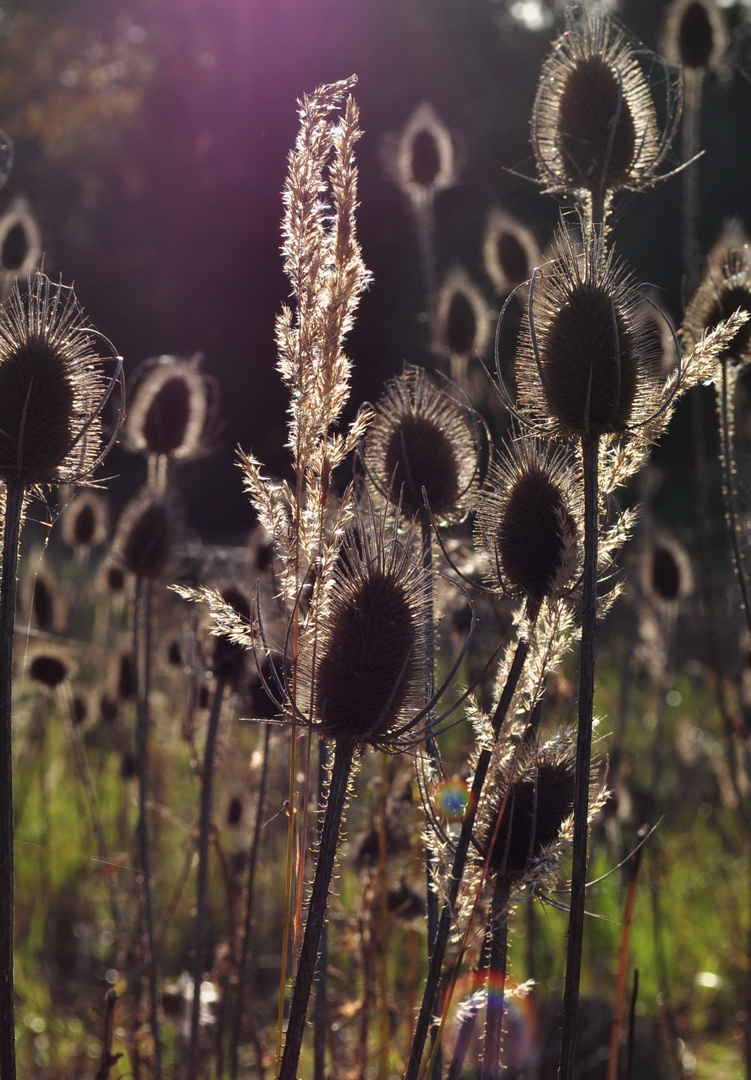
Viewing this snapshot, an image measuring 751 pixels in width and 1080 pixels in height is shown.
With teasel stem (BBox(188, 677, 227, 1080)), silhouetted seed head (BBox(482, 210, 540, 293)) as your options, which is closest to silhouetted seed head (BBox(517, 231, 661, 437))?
teasel stem (BBox(188, 677, 227, 1080))

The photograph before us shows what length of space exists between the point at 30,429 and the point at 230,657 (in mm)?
1527

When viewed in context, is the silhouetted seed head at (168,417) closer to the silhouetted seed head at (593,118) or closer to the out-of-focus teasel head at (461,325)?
the out-of-focus teasel head at (461,325)

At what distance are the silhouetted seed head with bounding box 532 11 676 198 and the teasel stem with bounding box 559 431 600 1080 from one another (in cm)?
109

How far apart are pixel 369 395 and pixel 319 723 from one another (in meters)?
4.39

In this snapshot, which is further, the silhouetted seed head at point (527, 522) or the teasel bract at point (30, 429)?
the silhouetted seed head at point (527, 522)

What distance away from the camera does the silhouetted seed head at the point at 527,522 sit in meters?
2.04

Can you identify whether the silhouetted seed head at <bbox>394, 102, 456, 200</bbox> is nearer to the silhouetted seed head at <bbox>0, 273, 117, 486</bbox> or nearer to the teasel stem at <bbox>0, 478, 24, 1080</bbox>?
the silhouetted seed head at <bbox>0, 273, 117, 486</bbox>

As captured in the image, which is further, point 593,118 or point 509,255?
point 509,255

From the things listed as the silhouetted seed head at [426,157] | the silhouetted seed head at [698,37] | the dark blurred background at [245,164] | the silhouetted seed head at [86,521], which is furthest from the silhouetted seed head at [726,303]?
the silhouetted seed head at [86,521]

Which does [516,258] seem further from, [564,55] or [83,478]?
[83,478]

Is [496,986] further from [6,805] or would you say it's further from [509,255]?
[509,255]

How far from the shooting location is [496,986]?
6.52ft

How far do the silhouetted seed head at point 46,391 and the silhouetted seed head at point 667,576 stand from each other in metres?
3.31

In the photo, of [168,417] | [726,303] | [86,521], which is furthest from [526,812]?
[86,521]
